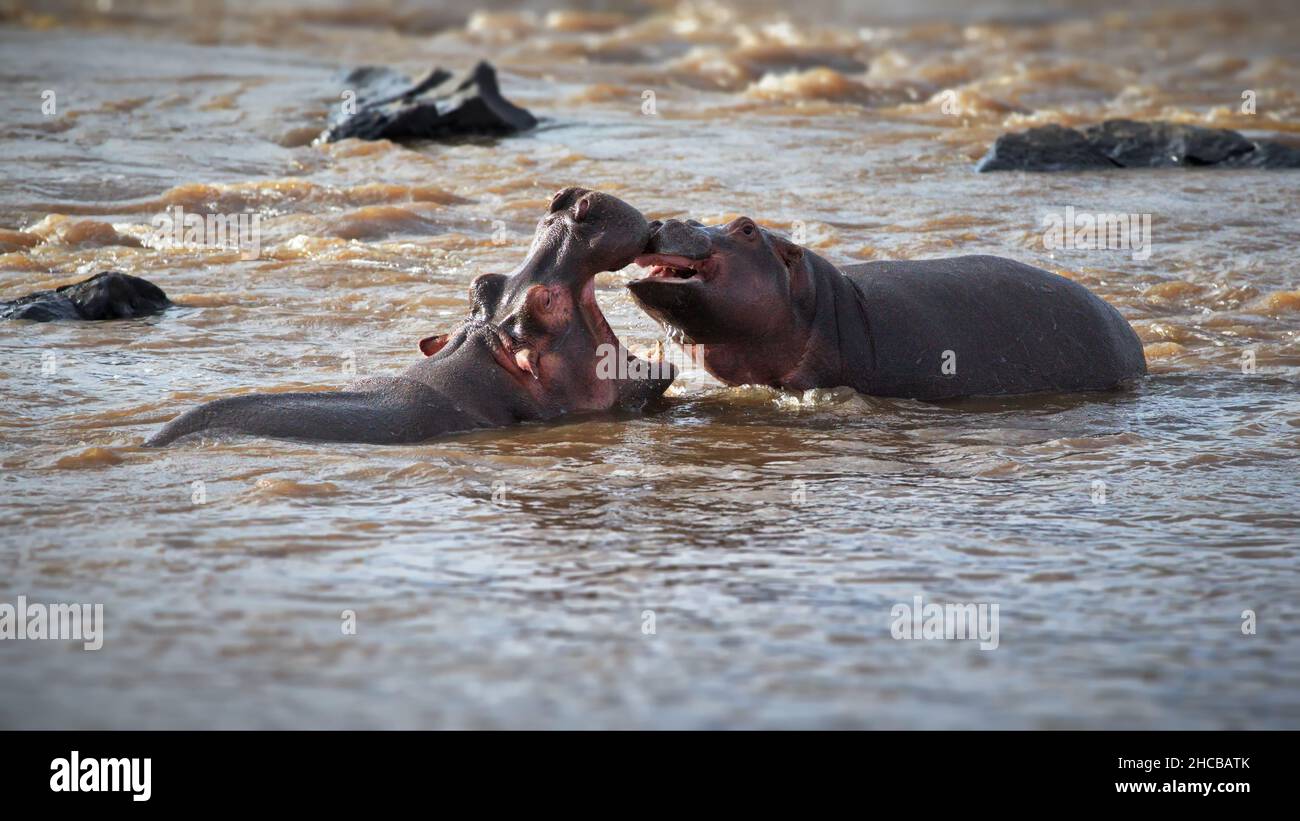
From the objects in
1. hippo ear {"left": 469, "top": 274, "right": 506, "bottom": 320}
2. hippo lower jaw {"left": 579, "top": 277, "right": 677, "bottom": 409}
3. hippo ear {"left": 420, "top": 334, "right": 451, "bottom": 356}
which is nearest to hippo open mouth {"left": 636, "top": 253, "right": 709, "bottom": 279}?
hippo lower jaw {"left": 579, "top": 277, "right": 677, "bottom": 409}

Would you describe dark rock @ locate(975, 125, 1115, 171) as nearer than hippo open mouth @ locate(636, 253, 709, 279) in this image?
No

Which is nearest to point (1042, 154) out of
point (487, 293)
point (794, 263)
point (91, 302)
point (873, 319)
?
point (873, 319)

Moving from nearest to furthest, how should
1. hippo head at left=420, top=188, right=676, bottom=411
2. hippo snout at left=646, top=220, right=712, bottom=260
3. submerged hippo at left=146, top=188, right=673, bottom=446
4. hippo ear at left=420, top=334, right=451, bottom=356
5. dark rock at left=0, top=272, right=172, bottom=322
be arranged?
submerged hippo at left=146, top=188, right=673, bottom=446 < hippo head at left=420, top=188, right=676, bottom=411 < hippo snout at left=646, top=220, right=712, bottom=260 < hippo ear at left=420, top=334, right=451, bottom=356 < dark rock at left=0, top=272, right=172, bottom=322

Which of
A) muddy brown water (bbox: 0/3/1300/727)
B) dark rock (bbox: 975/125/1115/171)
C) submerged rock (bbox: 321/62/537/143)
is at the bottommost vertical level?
muddy brown water (bbox: 0/3/1300/727)

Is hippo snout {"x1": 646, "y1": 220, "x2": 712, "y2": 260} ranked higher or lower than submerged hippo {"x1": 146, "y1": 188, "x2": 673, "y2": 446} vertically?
higher

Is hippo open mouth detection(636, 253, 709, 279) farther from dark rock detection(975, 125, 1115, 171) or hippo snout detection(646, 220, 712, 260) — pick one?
dark rock detection(975, 125, 1115, 171)

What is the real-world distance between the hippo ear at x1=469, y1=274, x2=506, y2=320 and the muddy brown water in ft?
1.78

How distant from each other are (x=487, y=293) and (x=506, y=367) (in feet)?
1.06

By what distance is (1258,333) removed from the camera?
30.6 ft

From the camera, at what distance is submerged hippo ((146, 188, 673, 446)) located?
6711 mm

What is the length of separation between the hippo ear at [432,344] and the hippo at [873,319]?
32.7 inches

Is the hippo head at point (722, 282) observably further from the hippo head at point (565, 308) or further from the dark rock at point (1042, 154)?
the dark rock at point (1042, 154)

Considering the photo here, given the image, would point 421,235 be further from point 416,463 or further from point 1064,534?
point 1064,534

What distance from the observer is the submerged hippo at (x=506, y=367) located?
6.71 m
